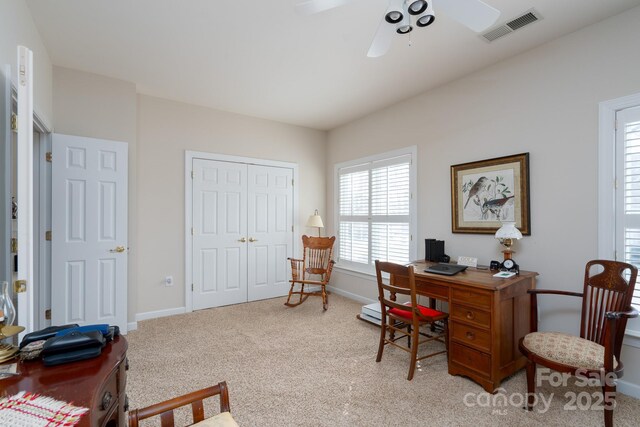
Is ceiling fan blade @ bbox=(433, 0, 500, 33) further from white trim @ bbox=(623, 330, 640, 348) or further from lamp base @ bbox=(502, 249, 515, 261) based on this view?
white trim @ bbox=(623, 330, 640, 348)

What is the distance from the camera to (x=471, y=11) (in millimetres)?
1615

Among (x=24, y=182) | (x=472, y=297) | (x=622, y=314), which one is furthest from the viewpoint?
(x=472, y=297)

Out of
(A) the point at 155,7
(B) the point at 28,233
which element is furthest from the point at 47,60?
(B) the point at 28,233

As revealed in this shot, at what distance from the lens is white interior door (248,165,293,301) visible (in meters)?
4.60

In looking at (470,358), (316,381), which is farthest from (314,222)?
(470,358)

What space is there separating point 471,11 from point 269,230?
379 cm

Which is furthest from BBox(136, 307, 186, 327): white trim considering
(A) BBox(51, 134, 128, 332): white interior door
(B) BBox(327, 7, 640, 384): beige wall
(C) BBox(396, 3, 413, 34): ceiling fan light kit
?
(C) BBox(396, 3, 413, 34): ceiling fan light kit

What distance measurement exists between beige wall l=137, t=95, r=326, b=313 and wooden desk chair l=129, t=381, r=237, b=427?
3.13 m

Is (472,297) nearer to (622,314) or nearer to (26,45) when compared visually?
(622,314)

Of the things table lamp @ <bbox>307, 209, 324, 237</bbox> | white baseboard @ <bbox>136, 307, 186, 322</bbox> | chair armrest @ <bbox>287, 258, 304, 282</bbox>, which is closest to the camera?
white baseboard @ <bbox>136, 307, 186, 322</bbox>

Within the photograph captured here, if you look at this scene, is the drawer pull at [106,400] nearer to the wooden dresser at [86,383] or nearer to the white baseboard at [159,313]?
the wooden dresser at [86,383]

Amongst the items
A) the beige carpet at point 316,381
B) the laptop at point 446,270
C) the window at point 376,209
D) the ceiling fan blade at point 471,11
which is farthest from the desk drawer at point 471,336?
the ceiling fan blade at point 471,11

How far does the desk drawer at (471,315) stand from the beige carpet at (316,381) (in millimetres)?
481

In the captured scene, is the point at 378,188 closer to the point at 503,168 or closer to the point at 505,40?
the point at 503,168
